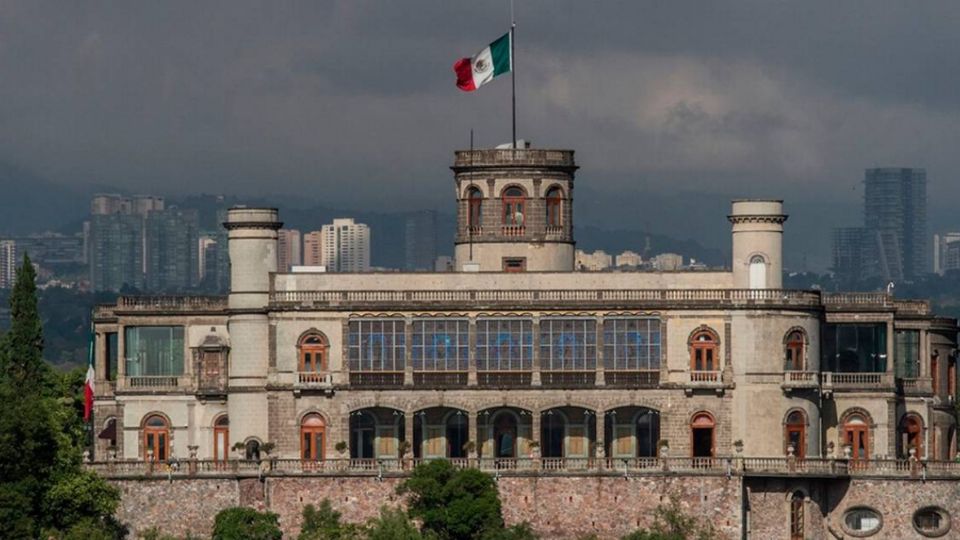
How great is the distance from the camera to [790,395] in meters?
130

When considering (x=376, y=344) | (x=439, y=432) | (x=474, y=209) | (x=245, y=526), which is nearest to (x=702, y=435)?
(x=439, y=432)

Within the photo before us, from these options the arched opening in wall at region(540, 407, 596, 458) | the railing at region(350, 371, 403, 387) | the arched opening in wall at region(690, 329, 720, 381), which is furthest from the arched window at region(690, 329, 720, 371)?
the railing at region(350, 371, 403, 387)

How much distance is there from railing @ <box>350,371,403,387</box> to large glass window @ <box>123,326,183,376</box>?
8750 mm

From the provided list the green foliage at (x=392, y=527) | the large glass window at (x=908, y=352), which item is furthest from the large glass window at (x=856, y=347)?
the green foliage at (x=392, y=527)

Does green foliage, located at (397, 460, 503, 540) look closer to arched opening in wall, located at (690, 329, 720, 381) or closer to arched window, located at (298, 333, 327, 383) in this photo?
arched window, located at (298, 333, 327, 383)

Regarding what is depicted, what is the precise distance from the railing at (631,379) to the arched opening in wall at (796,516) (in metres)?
7.09

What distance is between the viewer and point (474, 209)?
137 meters

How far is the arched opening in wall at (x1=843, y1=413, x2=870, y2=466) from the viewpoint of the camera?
13350 centimetres

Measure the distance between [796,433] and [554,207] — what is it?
14054 mm

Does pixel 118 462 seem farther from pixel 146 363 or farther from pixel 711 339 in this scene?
pixel 711 339

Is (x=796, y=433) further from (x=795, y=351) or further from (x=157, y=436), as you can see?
(x=157, y=436)


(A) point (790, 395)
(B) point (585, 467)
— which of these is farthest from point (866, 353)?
(B) point (585, 467)

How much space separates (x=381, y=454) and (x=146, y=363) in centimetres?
1115

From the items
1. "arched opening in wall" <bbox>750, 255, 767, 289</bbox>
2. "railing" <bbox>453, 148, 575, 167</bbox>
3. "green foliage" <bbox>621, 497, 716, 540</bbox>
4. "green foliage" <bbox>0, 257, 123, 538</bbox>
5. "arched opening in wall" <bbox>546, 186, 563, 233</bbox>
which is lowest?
"green foliage" <bbox>621, 497, 716, 540</bbox>
